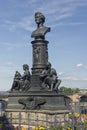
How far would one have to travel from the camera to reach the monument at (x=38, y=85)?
2206 cm

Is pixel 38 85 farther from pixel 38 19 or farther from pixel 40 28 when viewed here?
pixel 38 19

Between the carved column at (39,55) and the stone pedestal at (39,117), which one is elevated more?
the carved column at (39,55)

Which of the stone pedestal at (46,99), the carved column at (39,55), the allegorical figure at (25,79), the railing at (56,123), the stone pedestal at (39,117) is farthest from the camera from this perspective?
the carved column at (39,55)

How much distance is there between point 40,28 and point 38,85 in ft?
14.2

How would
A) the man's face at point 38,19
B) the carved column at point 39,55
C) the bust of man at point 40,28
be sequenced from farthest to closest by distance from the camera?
the man's face at point 38,19
the bust of man at point 40,28
the carved column at point 39,55

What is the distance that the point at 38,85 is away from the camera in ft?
75.4

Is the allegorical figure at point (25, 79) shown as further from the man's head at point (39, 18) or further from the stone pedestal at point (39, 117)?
the man's head at point (39, 18)

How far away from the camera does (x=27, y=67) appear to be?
78.4 feet

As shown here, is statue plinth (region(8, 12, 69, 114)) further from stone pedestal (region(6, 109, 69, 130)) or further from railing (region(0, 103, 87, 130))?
railing (region(0, 103, 87, 130))

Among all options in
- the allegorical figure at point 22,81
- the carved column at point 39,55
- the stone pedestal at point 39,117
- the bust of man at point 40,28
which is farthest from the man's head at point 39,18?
the stone pedestal at point 39,117

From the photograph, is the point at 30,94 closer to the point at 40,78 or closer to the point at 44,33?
the point at 40,78

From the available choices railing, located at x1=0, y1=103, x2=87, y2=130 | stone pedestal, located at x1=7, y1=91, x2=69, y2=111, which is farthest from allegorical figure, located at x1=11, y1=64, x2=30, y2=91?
railing, located at x1=0, y1=103, x2=87, y2=130

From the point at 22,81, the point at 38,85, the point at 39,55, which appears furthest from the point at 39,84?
the point at 39,55

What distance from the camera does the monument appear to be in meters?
22.1
